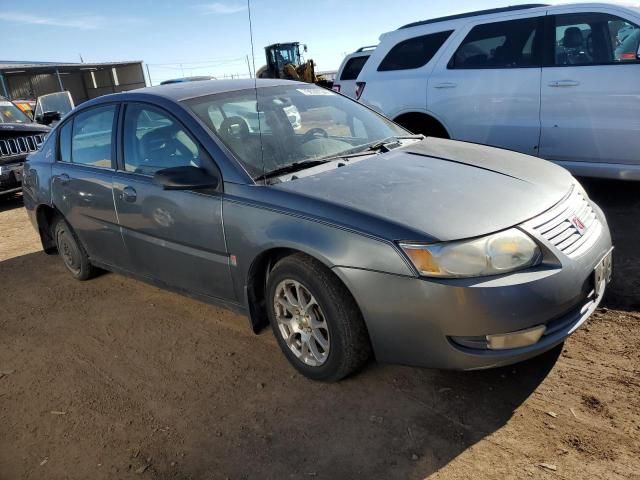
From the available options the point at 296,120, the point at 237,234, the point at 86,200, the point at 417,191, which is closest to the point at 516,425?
the point at 417,191

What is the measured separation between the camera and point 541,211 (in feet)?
8.60

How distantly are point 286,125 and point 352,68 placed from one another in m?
7.46

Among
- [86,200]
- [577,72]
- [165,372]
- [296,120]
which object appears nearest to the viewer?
[165,372]

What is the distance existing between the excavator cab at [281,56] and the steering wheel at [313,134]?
23.6 m

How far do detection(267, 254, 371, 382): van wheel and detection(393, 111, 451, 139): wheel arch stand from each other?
12.4 feet

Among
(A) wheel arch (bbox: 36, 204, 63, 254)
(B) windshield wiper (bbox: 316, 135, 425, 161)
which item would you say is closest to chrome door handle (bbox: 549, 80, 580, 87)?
(B) windshield wiper (bbox: 316, 135, 425, 161)

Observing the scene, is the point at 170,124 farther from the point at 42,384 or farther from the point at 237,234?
the point at 42,384

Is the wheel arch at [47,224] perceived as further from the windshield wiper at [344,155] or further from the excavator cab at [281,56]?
the excavator cab at [281,56]

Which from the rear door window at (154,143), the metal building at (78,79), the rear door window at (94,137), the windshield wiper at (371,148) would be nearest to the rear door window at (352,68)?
the rear door window at (94,137)

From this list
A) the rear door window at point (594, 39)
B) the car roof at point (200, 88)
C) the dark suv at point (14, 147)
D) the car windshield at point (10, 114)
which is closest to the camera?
the car roof at point (200, 88)

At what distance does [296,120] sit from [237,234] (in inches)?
39.0

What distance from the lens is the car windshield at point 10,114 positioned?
29.5ft

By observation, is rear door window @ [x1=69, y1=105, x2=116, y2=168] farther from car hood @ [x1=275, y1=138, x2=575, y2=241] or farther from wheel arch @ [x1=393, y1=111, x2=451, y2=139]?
wheel arch @ [x1=393, y1=111, x2=451, y2=139]

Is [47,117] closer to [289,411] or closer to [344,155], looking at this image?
[344,155]
